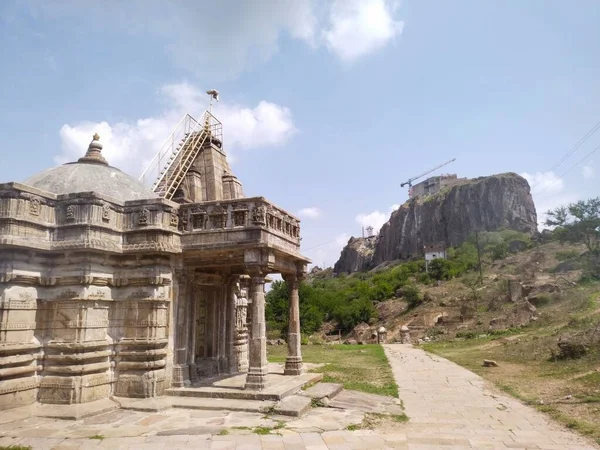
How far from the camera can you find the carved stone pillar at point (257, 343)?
11.3m

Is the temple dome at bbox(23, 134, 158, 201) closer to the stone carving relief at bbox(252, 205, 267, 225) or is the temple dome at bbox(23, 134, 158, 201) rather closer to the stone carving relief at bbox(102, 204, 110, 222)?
the stone carving relief at bbox(102, 204, 110, 222)

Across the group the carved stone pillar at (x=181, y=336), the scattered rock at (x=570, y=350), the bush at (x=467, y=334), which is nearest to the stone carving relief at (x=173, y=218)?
the carved stone pillar at (x=181, y=336)

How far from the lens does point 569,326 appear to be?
23.4m

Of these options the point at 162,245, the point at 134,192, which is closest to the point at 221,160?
the point at 134,192

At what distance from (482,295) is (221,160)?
3807cm

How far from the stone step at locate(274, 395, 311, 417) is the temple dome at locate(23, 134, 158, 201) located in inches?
274

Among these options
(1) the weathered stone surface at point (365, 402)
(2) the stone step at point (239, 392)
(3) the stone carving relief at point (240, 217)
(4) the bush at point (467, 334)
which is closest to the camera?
(1) the weathered stone surface at point (365, 402)

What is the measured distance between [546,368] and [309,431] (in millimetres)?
11820

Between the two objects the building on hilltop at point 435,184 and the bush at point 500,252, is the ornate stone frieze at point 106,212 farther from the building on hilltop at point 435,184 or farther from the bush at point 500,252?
the building on hilltop at point 435,184

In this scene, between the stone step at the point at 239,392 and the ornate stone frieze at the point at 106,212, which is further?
the ornate stone frieze at the point at 106,212

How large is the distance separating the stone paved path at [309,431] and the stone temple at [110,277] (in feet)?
4.50

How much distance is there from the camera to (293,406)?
32.6ft

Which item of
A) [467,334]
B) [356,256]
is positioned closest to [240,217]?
[467,334]

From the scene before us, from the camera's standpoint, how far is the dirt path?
8.02m
